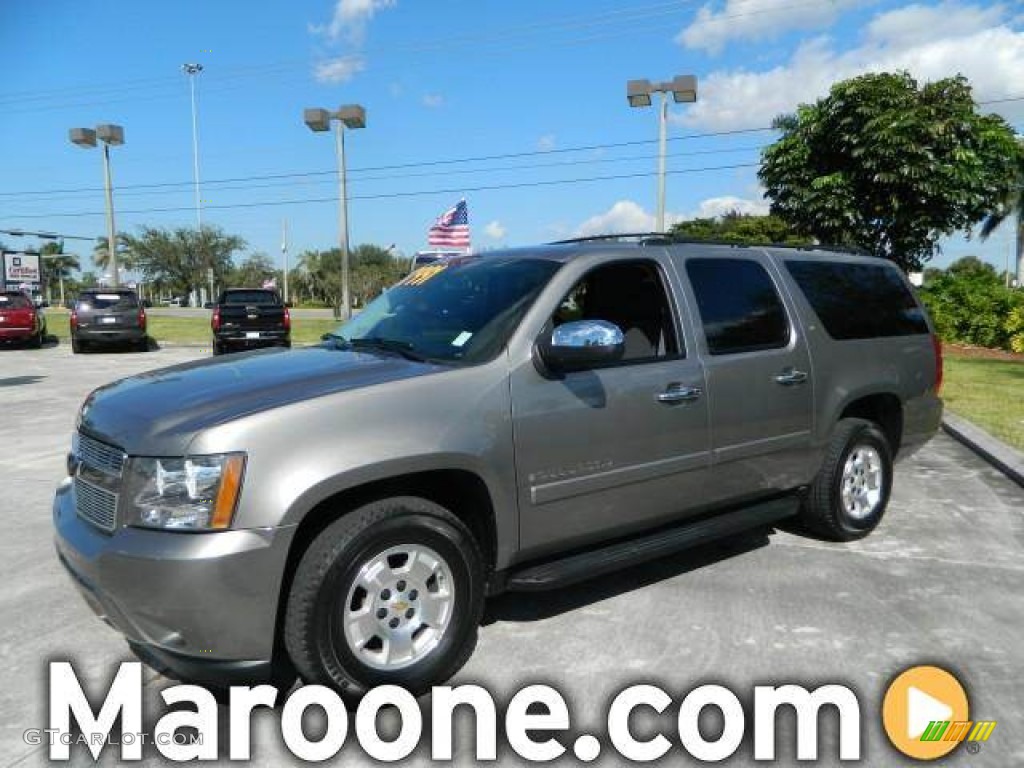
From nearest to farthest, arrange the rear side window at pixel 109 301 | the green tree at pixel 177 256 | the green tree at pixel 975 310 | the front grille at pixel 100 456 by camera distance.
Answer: the front grille at pixel 100 456 → the green tree at pixel 975 310 → the rear side window at pixel 109 301 → the green tree at pixel 177 256

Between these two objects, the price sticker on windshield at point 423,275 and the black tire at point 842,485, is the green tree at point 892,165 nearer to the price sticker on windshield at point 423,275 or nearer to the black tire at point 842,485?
the black tire at point 842,485

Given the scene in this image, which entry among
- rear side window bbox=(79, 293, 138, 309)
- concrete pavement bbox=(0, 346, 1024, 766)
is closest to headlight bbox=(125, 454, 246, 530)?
concrete pavement bbox=(0, 346, 1024, 766)

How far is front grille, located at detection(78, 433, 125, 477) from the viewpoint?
122 inches

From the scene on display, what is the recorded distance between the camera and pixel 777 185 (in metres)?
18.4

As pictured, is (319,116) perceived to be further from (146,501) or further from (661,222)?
(146,501)

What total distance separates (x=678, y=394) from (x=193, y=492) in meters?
2.26

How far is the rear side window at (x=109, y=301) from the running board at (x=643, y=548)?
19.7 metres

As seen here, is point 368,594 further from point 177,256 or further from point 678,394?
point 177,256

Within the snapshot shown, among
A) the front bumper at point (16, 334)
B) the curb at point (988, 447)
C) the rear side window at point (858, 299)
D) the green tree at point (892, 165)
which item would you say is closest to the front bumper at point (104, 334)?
the front bumper at point (16, 334)

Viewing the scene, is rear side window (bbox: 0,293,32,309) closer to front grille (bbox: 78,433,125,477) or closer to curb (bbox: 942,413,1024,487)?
front grille (bbox: 78,433,125,477)

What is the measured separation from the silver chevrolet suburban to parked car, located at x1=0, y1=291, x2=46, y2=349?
2077cm

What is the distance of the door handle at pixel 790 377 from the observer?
456 cm

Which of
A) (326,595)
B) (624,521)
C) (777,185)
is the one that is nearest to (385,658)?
(326,595)

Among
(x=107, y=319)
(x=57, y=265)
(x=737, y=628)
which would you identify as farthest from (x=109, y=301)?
(x=57, y=265)
